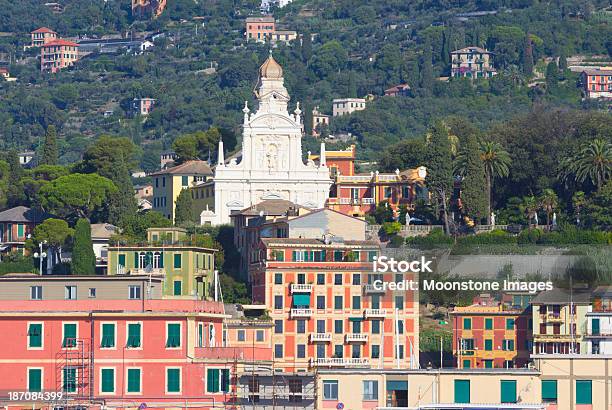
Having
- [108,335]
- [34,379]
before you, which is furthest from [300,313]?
[34,379]

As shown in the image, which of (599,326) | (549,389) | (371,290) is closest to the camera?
(549,389)

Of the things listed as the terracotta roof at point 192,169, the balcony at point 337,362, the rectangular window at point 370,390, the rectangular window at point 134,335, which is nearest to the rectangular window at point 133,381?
the rectangular window at point 134,335

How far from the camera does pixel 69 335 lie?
97.8m

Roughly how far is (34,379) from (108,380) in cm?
291

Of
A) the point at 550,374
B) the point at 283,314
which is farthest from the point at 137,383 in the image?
the point at 283,314

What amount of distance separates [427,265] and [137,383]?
39477mm

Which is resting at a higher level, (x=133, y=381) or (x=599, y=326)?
(x=599, y=326)

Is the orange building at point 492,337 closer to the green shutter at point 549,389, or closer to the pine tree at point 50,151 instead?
the green shutter at point 549,389

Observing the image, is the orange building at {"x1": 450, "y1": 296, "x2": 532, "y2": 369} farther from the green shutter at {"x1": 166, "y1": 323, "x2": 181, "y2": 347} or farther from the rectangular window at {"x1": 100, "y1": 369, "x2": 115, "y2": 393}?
the rectangular window at {"x1": 100, "y1": 369, "x2": 115, "y2": 393}

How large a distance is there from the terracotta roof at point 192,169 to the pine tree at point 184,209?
8.01 m

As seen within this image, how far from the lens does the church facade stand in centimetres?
15650

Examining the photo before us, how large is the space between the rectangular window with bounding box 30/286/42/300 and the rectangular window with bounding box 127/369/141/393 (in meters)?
6.61

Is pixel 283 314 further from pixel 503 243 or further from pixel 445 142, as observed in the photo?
pixel 445 142

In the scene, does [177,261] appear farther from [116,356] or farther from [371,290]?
[116,356]
